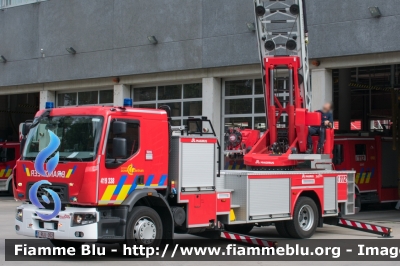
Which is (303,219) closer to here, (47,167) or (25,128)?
(47,167)

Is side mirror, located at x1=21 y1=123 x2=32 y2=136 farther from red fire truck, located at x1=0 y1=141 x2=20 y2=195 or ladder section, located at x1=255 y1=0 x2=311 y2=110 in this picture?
red fire truck, located at x1=0 y1=141 x2=20 y2=195

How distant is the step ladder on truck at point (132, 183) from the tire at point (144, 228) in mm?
16

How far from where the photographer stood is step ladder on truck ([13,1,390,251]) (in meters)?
11.2

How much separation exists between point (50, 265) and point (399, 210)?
1621 cm

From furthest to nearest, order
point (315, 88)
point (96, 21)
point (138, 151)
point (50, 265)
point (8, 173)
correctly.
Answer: point (8, 173) → point (96, 21) → point (315, 88) → point (138, 151) → point (50, 265)

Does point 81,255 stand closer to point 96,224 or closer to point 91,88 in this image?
point 96,224

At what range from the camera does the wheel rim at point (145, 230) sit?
11570 mm

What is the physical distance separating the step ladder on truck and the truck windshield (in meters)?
0.02

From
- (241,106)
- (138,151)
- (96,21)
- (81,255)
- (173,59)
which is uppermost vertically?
(96,21)

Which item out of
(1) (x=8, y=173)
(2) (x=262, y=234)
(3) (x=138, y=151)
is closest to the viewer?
(3) (x=138, y=151)

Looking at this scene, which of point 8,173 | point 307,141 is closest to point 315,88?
point 307,141

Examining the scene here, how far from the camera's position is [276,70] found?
16703 millimetres

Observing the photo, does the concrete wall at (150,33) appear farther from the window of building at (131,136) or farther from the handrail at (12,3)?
the window of building at (131,136)

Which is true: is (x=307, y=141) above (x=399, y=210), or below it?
above
